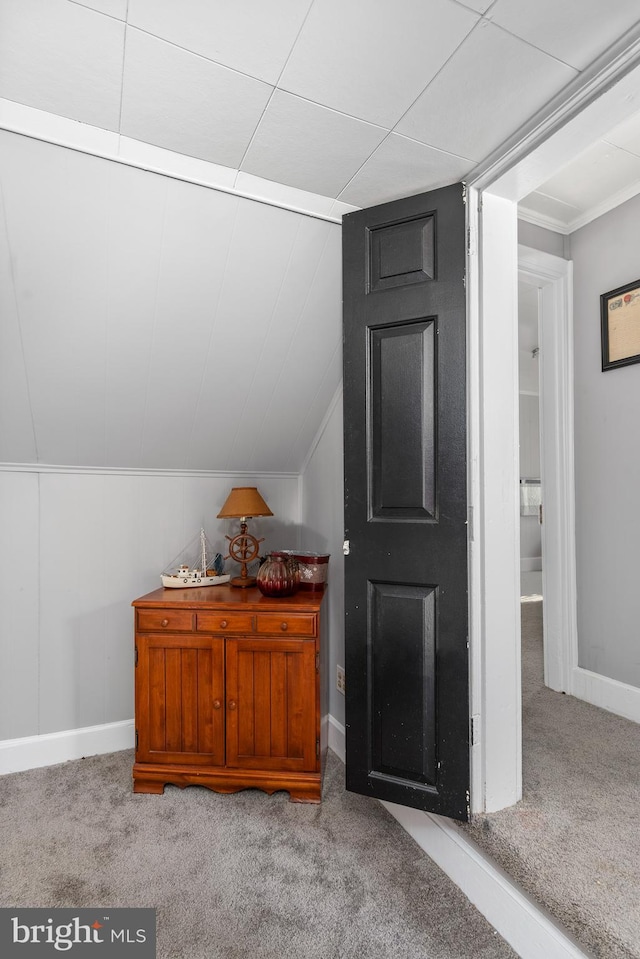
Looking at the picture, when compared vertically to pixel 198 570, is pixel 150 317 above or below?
above

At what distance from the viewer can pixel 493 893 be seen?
1.44m

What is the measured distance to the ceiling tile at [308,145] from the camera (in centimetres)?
129

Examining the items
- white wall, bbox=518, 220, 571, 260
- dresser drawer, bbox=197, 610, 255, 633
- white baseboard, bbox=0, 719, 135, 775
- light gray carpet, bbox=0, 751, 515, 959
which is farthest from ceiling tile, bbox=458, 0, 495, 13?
white baseboard, bbox=0, 719, 135, 775

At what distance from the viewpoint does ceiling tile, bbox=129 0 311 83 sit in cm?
101

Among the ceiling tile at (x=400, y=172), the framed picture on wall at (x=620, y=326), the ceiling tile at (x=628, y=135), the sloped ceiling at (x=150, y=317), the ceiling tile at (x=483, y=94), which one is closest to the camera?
the ceiling tile at (x=483, y=94)

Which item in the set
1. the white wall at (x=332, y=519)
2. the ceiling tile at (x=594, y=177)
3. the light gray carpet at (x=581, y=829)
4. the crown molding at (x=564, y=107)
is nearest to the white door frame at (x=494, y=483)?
the crown molding at (x=564, y=107)

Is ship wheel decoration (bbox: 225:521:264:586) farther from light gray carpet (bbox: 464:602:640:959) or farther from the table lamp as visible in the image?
light gray carpet (bbox: 464:602:640:959)

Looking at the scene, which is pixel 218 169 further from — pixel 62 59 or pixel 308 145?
pixel 62 59

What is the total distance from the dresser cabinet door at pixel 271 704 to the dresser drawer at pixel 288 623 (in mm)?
38

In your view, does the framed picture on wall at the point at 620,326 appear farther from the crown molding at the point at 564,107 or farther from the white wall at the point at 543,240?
the crown molding at the point at 564,107

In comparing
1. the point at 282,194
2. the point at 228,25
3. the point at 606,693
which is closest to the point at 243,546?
the point at 282,194

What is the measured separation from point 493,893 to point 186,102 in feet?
7.47

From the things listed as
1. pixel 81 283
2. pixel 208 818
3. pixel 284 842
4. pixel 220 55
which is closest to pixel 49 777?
pixel 208 818

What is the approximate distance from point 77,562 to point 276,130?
1.93 metres
